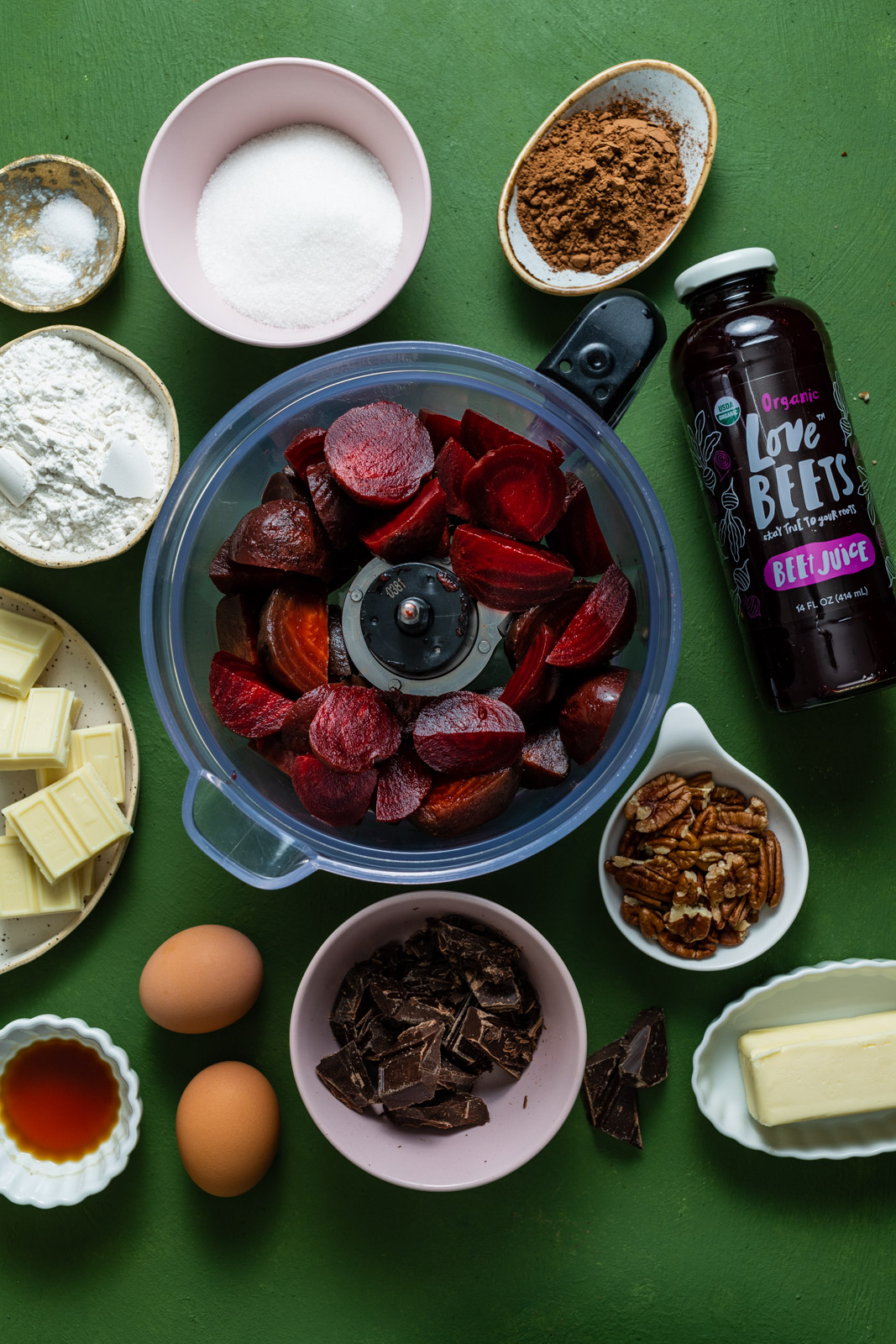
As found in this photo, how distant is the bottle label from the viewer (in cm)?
96

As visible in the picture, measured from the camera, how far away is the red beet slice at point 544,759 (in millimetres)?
895

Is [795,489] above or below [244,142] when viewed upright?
below

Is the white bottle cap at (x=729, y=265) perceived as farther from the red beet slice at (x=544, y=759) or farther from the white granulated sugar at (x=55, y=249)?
the white granulated sugar at (x=55, y=249)

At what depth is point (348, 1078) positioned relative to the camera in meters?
1.02

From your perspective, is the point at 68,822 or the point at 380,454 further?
the point at 68,822

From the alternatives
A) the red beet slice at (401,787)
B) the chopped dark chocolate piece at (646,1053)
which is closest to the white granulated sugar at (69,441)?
the red beet slice at (401,787)

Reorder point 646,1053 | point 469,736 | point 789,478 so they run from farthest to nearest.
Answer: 1. point 646,1053
2. point 789,478
3. point 469,736

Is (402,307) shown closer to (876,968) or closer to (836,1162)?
(876,968)

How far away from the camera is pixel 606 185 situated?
104 centimetres

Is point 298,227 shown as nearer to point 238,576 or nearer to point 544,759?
point 238,576

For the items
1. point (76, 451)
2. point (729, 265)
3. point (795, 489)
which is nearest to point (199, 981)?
point (76, 451)

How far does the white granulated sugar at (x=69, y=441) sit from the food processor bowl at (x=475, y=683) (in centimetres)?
10

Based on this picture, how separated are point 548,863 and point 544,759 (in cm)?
26

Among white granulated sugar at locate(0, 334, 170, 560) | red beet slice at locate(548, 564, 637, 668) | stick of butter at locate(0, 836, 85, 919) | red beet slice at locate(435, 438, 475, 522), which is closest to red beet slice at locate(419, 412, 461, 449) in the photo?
red beet slice at locate(435, 438, 475, 522)
